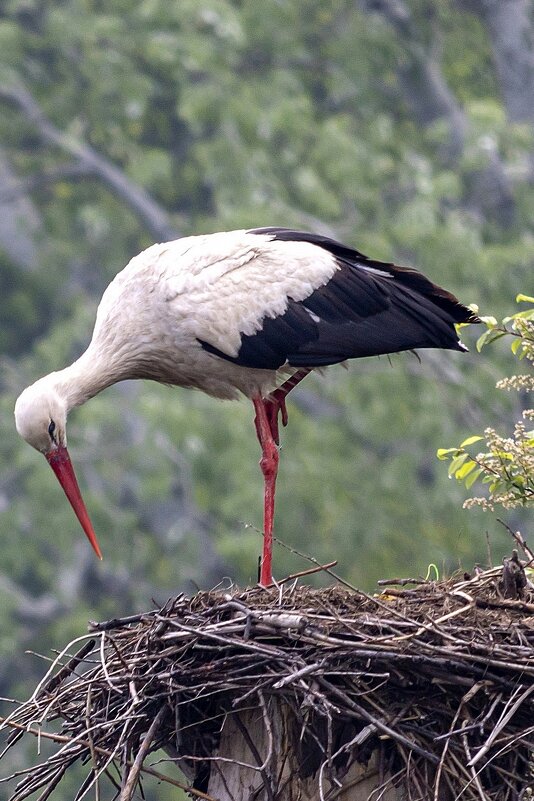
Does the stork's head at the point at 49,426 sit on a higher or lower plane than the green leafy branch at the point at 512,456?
higher

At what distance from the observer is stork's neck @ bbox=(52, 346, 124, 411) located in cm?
625

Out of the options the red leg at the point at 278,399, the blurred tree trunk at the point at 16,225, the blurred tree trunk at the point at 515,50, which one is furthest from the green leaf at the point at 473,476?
the blurred tree trunk at the point at 16,225

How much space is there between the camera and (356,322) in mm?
6305

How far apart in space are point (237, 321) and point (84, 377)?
2.13 ft

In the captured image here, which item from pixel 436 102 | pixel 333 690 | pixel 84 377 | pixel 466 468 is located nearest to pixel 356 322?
pixel 84 377

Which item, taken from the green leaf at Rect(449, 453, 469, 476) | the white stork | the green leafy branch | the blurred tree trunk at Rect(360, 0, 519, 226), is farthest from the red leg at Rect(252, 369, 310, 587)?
the blurred tree trunk at Rect(360, 0, 519, 226)

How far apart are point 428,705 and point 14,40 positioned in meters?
12.9

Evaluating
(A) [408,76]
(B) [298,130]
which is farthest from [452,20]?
(B) [298,130]

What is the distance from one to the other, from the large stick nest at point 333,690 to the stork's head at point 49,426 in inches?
53.7

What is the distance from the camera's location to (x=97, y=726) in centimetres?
461

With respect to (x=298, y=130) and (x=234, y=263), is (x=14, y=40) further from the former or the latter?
(x=234, y=263)

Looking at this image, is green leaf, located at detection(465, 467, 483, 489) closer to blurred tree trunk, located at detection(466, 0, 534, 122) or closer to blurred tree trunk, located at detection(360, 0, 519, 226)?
blurred tree trunk, located at detection(360, 0, 519, 226)

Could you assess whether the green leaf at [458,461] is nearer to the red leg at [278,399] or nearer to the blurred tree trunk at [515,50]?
the red leg at [278,399]

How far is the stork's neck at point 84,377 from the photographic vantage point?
6246mm
